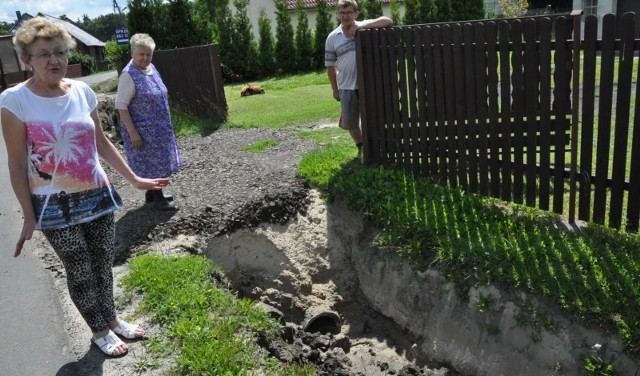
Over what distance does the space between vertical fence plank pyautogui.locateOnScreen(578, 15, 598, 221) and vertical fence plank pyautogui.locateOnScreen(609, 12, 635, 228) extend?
20cm

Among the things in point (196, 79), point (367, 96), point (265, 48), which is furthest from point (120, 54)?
point (367, 96)

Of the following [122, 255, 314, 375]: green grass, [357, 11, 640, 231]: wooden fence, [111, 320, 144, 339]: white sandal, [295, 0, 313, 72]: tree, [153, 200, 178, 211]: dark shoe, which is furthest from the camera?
[295, 0, 313, 72]: tree

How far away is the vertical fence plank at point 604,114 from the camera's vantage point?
455 cm

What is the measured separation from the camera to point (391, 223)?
5.55 metres

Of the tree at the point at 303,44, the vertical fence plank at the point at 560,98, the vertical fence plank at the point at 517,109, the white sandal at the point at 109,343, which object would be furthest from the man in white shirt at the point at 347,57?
the tree at the point at 303,44

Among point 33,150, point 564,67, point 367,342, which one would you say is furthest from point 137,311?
point 564,67

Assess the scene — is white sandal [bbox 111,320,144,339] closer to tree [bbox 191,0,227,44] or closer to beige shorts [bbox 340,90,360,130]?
beige shorts [bbox 340,90,360,130]

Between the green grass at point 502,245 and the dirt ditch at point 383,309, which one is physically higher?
the green grass at point 502,245

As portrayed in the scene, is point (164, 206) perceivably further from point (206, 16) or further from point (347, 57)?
point (206, 16)

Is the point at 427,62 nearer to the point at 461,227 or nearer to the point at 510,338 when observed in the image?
the point at 461,227

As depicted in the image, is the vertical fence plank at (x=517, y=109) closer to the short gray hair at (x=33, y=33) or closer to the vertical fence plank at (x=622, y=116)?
the vertical fence plank at (x=622, y=116)

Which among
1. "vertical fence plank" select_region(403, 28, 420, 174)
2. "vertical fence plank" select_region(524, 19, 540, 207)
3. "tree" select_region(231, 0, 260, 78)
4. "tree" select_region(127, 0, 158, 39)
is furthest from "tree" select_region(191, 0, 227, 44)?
"vertical fence plank" select_region(524, 19, 540, 207)

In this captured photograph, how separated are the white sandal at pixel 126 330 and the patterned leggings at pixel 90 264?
0.30 ft

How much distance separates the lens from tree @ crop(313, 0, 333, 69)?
25.7 m
